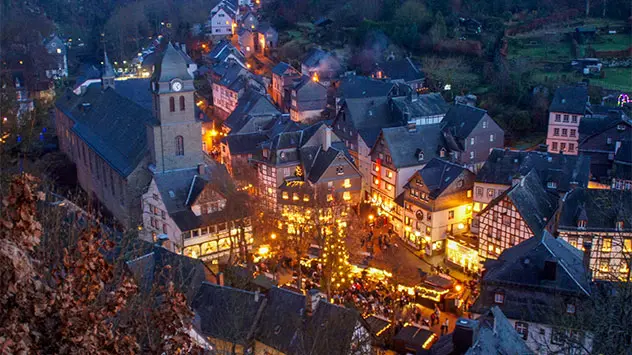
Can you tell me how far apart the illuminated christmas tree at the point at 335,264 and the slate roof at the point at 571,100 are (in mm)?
22997

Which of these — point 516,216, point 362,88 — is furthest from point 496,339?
point 362,88

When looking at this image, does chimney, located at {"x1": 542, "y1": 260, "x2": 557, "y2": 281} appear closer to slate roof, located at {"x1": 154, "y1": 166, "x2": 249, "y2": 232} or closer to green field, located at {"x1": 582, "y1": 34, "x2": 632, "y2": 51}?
slate roof, located at {"x1": 154, "y1": 166, "x2": 249, "y2": 232}

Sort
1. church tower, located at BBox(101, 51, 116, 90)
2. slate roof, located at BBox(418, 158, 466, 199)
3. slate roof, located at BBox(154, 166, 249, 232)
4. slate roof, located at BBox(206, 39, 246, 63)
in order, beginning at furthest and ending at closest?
slate roof, located at BBox(206, 39, 246, 63), church tower, located at BBox(101, 51, 116, 90), slate roof, located at BBox(418, 158, 466, 199), slate roof, located at BBox(154, 166, 249, 232)

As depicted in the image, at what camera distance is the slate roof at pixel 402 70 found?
6359 centimetres

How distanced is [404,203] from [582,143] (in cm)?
1280

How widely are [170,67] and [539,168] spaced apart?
2022cm

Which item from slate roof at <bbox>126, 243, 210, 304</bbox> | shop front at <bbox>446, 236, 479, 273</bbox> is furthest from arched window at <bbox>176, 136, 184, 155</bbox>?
shop front at <bbox>446, 236, 479, 273</bbox>

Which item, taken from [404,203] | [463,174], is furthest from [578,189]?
[404,203]

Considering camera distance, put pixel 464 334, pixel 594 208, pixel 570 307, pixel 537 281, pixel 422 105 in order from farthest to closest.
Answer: pixel 422 105, pixel 594 208, pixel 537 281, pixel 570 307, pixel 464 334

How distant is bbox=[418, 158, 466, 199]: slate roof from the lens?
37.2 m

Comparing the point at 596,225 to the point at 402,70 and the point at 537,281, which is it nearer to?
the point at 537,281

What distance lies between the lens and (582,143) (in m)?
43.2

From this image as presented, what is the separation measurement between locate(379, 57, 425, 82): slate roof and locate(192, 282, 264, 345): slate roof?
41.9 metres

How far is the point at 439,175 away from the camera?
38062 millimetres
